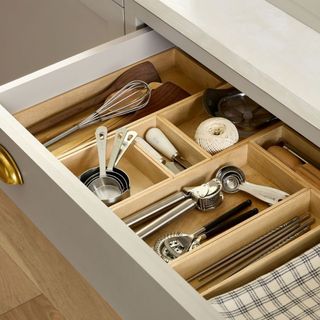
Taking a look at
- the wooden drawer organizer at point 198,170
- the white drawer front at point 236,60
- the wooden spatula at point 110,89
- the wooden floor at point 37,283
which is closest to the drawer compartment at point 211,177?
the wooden drawer organizer at point 198,170

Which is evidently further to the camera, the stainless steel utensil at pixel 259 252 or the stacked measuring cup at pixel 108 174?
the stacked measuring cup at pixel 108 174

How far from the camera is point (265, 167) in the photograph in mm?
1286

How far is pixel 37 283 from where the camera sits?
189 cm

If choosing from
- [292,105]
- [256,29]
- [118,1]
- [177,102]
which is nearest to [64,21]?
[118,1]

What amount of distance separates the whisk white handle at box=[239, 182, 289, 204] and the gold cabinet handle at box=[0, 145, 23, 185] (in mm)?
333

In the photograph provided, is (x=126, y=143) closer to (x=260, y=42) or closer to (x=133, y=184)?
(x=133, y=184)

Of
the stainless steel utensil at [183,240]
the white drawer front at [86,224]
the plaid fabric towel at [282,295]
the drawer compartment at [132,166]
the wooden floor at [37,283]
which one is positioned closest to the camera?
the white drawer front at [86,224]

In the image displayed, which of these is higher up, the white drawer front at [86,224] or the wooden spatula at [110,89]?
the wooden spatula at [110,89]

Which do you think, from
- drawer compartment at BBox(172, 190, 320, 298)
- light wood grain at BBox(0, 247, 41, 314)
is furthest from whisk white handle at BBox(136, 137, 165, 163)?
light wood grain at BBox(0, 247, 41, 314)


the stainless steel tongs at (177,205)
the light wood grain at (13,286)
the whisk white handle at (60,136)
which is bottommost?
the stainless steel tongs at (177,205)

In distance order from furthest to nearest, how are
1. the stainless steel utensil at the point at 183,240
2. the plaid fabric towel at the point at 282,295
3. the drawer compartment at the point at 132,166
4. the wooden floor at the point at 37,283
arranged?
the wooden floor at the point at 37,283 < the drawer compartment at the point at 132,166 < the stainless steel utensil at the point at 183,240 < the plaid fabric towel at the point at 282,295

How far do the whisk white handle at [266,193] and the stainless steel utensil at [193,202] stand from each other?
0.05 metres

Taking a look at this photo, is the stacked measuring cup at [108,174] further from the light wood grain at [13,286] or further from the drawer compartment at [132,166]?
the light wood grain at [13,286]

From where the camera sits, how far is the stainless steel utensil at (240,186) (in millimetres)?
1241
